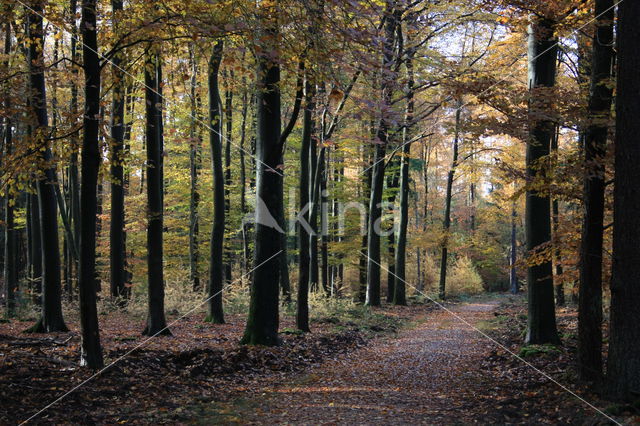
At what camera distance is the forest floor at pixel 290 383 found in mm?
5488

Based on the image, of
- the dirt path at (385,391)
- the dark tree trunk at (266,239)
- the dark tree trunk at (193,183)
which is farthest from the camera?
the dark tree trunk at (193,183)

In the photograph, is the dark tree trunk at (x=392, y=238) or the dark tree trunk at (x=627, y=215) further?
the dark tree trunk at (x=392, y=238)

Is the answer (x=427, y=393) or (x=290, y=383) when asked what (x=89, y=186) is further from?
(x=427, y=393)

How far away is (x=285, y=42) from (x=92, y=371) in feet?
15.8

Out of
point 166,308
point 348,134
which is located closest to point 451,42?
point 348,134

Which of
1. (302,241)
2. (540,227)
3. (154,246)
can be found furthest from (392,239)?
(154,246)

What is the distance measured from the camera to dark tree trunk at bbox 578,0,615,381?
604cm

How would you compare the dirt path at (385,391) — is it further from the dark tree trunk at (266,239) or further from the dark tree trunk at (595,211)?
the dark tree trunk at (595,211)

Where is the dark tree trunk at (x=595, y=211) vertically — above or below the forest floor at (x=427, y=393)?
above

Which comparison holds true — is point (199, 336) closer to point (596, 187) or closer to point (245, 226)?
point (596, 187)

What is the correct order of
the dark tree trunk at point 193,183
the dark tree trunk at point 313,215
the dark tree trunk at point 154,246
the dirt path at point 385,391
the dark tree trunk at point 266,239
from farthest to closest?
1. the dark tree trunk at point 313,215
2. the dark tree trunk at point 193,183
3. the dark tree trunk at point 154,246
4. the dark tree trunk at point 266,239
5. the dirt path at point 385,391

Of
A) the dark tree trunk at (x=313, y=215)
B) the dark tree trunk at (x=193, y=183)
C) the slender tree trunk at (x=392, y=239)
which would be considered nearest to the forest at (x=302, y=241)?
the dark tree trunk at (x=313, y=215)

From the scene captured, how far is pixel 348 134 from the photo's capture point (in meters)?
17.4

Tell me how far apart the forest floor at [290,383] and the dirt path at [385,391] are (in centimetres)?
2
